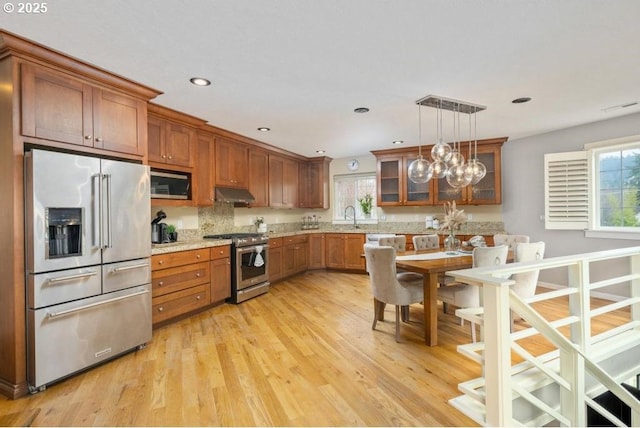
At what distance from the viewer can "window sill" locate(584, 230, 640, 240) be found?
13.2 ft

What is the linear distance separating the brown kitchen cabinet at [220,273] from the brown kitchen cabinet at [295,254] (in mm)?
1463

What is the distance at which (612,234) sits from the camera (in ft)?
13.9

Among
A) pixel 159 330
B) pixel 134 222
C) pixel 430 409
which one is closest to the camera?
pixel 430 409

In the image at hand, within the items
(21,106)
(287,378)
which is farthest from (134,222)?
(287,378)

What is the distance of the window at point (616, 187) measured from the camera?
162 inches

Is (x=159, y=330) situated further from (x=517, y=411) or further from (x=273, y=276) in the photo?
(x=517, y=411)

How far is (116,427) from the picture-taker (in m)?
1.88

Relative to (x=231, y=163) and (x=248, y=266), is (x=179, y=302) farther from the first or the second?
(x=231, y=163)

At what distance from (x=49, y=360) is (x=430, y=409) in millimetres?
2641

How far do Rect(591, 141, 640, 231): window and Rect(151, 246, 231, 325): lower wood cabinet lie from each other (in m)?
5.16

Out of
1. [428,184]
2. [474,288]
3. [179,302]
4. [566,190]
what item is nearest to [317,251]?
[428,184]

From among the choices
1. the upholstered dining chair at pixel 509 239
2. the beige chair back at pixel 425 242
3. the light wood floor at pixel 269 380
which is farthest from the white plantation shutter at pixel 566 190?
the light wood floor at pixel 269 380

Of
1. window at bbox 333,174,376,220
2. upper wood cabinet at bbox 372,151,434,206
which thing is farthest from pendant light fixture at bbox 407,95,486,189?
window at bbox 333,174,376,220

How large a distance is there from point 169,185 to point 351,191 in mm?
4041
